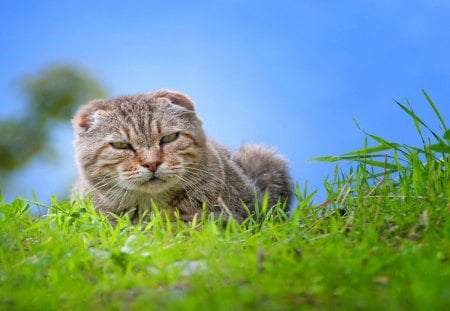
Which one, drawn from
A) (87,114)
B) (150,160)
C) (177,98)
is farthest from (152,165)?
(87,114)

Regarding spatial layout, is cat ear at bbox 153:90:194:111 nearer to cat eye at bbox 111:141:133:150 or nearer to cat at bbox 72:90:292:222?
cat at bbox 72:90:292:222

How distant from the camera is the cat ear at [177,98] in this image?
16.2 ft

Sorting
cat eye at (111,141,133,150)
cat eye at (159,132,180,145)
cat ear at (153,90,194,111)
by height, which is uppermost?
cat ear at (153,90,194,111)

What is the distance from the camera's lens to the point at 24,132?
9.24 meters

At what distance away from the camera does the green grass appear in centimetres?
221

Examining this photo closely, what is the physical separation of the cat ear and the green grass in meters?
1.06

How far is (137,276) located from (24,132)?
7.04 meters

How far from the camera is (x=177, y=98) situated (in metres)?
4.95

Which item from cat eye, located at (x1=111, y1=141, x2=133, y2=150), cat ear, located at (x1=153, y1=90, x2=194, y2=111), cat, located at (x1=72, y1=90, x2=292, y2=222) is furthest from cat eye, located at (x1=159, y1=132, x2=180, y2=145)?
cat ear, located at (x1=153, y1=90, x2=194, y2=111)

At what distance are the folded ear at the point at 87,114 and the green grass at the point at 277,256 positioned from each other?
667 millimetres

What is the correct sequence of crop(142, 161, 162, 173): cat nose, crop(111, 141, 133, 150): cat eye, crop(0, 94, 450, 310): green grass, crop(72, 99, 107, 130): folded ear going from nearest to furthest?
crop(0, 94, 450, 310): green grass < crop(142, 161, 162, 173): cat nose < crop(111, 141, 133, 150): cat eye < crop(72, 99, 107, 130): folded ear

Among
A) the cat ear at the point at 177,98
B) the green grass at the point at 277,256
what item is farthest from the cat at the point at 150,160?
the green grass at the point at 277,256

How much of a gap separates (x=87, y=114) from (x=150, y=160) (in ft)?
2.90

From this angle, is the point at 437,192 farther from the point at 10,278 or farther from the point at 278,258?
the point at 10,278
